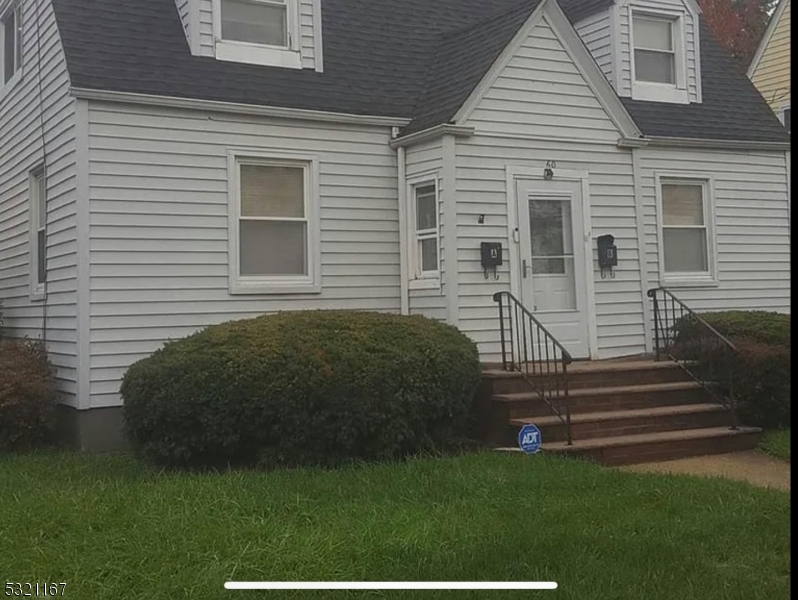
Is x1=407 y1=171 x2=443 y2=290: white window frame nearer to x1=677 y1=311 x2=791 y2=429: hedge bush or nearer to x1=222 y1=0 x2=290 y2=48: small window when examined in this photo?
x1=222 y1=0 x2=290 y2=48: small window

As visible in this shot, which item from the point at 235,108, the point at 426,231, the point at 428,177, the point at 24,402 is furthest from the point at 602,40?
the point at 24,402

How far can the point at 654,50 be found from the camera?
525 inches

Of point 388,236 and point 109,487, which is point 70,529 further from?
point 388,236

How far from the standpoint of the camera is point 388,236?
11312 millimetres

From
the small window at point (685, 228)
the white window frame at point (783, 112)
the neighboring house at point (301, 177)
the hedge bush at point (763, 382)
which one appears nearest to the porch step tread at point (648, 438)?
the hedge bush at point (763, 382)

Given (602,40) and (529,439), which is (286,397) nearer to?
(529,439)

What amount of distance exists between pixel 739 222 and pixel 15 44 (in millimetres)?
10290

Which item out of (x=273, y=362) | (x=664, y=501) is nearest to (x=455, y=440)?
(x=273, y=362)

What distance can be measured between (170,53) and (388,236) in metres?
3.28

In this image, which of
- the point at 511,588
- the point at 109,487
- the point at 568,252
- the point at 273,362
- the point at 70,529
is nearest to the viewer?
the point at 511,588

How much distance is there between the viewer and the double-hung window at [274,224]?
416 inches

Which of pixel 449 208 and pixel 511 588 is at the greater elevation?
pixel 449 208

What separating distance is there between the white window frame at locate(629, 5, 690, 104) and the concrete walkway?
19.6 ft

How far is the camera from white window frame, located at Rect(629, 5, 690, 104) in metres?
13.1
